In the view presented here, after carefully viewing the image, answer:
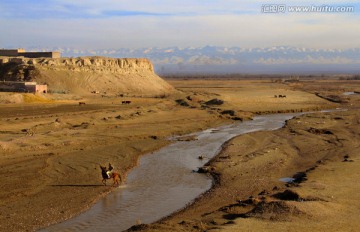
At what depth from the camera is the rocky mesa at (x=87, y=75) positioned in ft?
196

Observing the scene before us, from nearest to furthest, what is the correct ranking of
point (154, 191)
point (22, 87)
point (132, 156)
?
point (154, 191), point (132, 156), point (22, 87)

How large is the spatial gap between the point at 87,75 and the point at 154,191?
159 ft

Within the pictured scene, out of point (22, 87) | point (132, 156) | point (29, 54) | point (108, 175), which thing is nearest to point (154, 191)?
point (108, 175)

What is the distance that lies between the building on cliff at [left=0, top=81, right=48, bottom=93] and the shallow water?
2693cm

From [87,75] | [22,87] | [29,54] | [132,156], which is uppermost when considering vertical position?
[29,54]

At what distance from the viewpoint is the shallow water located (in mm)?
15172

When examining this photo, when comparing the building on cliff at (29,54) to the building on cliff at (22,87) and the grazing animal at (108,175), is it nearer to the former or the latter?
the building on cliff at (22,87)

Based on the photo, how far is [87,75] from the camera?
6525 centimetres

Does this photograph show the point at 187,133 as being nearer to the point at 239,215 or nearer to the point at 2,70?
the point at 239,215

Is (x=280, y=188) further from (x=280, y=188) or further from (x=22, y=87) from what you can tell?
(x=22, y=87)

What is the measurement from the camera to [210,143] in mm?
31078

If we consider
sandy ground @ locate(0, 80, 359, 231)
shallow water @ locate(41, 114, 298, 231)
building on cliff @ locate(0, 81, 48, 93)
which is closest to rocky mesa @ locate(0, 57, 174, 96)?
building on cliff @ locate(0, 81, 48, 93)

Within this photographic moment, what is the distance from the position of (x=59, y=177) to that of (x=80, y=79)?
44649mm

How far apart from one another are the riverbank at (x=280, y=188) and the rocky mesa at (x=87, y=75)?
113 ft
